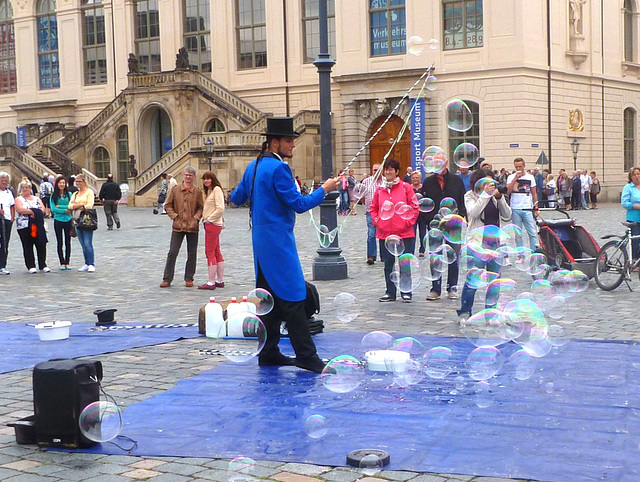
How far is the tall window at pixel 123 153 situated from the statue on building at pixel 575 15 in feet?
66.0

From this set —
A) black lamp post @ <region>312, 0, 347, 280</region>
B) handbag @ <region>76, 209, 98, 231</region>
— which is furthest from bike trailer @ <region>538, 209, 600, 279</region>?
handbag @ <region>76, 209, 98, 231</region>

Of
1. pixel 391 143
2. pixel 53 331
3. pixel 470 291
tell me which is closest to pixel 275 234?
pixel 53 331

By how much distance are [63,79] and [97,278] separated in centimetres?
3592

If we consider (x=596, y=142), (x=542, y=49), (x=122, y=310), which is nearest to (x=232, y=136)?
(x=542, y=49)

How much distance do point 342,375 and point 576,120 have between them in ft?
110

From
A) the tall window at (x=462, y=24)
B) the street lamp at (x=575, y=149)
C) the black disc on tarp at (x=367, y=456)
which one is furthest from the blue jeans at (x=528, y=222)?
the street lamp at (x=575, y=149)

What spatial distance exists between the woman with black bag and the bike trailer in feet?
22.7

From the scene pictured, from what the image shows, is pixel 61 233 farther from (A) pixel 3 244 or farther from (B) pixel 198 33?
(B) pixel 198 33

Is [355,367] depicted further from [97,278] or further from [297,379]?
[97,278]

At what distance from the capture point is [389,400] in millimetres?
6086

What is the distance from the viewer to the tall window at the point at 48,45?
48.8 meters

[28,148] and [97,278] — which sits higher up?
[28,148]

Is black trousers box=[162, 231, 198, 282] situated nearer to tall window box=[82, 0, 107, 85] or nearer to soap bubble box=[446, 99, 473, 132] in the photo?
soap bubble box=[446, 99, 473, 132]

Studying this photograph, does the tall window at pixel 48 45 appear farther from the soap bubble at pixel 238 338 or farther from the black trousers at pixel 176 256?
the soap bubble at pixel 238 338
